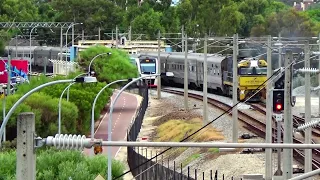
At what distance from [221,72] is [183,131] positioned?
47.0 feet

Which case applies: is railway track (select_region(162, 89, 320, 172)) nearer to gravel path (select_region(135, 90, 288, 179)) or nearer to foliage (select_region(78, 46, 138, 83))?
gravel path (select_region(135, 90, 288, 179))

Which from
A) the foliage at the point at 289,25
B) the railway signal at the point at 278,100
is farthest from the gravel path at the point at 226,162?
the foliage at the point at 289,25

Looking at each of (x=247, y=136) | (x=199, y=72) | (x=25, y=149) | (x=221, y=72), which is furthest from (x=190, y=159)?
(x=199, y=72)

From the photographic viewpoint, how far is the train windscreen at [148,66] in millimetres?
67662

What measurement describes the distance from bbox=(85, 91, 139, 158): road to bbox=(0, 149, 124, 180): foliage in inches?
381

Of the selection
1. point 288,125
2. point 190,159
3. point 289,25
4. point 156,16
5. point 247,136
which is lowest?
point 190,159

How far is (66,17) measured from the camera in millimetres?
98875

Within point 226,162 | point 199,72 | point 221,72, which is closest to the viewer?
point 226,162

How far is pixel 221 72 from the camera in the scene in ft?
172

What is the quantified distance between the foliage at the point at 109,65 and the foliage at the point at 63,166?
103ft

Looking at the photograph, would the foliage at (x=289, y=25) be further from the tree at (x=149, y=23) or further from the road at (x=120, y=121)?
the road at (x=120, y=121)

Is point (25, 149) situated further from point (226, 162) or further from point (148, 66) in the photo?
point (148, 66)

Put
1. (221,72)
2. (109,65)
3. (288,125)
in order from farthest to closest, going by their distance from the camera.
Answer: (109,65) < (221,72) < (288,125)

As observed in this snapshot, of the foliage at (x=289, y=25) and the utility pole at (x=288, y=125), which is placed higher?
the foliage at (x=289, y=25)
